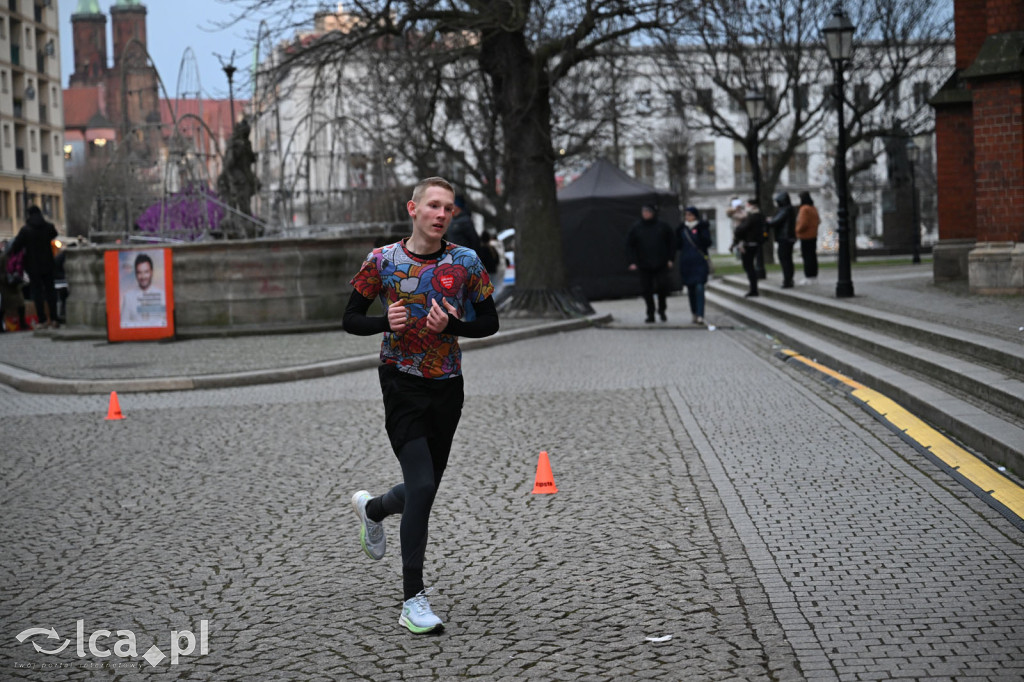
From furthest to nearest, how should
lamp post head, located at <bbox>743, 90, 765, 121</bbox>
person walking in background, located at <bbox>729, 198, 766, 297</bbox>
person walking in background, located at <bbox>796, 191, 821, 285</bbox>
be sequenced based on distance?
1. lamp post head, located at <bbox>743, 90, 765, 121</bbox>
2. person walking in background, located at <bbox>796, 191, 821, 285</bbox>
3. person walking in background, located at <bbox>729, 198, 766, 297</bbox>

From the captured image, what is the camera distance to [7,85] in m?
81.9

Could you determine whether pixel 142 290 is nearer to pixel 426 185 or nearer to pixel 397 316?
pixel 426 185

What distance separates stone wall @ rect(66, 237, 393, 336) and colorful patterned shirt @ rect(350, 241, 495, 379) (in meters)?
17.3

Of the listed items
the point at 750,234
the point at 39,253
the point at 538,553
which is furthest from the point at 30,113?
the point at 538,553

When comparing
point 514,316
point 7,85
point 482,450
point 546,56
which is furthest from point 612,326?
point 7,85

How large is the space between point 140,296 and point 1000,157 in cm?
1337

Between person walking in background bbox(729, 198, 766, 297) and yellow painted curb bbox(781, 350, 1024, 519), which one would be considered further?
person walking in background bbox(729, 198, 766, 297)

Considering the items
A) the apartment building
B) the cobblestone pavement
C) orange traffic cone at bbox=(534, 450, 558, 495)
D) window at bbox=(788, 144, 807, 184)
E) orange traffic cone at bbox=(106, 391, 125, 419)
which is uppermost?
the apartment building

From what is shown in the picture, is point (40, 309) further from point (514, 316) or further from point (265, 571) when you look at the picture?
point (265, 571)

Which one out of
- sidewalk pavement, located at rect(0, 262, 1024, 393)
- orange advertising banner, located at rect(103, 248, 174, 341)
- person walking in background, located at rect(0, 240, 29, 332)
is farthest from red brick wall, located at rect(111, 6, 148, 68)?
orange advertising banner, located at rect(103, 248, 174, 341)

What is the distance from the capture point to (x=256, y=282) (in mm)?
22812

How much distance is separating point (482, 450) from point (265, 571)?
3635 mm

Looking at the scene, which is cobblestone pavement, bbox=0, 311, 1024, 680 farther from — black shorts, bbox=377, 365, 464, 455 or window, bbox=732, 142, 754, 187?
window, bbox=732, 142, 754, 187
